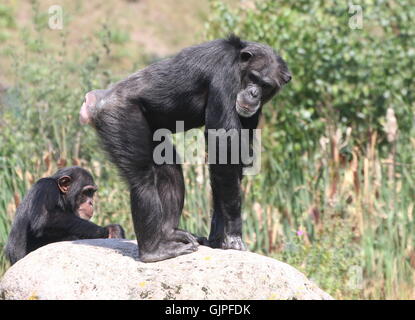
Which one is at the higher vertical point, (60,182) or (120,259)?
(60,182)

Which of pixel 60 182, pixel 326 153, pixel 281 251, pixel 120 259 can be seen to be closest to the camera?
pixel 120 259

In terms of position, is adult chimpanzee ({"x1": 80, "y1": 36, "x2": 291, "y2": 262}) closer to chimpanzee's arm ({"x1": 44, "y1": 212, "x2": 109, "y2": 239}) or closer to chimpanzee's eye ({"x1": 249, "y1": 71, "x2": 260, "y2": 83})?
chimpanzee's eye ({"x1": 249, "y1": 71, "x2": 260, "y2": 83})

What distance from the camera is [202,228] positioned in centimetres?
722

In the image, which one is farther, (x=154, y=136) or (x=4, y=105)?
(x=4, y=105)

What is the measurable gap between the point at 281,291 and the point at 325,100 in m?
4.29

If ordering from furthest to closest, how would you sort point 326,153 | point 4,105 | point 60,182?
point 4,105 → point 326,153 → point 60,182

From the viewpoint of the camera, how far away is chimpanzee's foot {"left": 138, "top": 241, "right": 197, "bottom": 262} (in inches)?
→ 201

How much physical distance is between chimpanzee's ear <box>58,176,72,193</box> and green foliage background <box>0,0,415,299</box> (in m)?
0.45

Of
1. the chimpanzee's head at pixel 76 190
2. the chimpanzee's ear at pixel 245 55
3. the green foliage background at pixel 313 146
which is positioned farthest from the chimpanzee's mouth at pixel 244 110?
the chimpanzee's head at pixel 76 190

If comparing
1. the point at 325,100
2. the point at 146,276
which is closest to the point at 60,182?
the point at 146,276

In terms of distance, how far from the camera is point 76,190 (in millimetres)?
6395

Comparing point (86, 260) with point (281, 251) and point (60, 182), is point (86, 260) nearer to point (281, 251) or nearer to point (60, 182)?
point (60, 182)

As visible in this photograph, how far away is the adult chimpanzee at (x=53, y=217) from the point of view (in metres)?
6.02

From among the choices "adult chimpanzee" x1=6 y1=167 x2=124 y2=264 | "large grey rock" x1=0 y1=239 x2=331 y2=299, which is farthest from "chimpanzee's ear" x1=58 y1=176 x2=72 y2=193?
"large grey rock" x1=0 y1=239 x2=331 y2=299
